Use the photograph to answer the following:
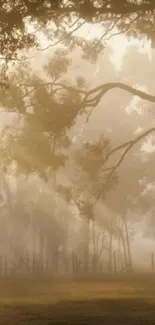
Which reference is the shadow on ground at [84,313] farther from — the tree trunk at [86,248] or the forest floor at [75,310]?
the tree trunk at [86,248]

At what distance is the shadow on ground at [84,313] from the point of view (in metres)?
14.3

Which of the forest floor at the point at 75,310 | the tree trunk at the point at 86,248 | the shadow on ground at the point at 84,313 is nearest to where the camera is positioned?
the shadow on ground at the point at 84,313

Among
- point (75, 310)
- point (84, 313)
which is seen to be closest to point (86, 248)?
point (75, 310)

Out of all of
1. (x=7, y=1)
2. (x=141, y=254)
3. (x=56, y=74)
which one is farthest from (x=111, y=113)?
(x=141, y=254)

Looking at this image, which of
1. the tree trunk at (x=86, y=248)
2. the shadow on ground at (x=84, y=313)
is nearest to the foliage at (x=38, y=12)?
the shadow on ground at (x=84, y=313)

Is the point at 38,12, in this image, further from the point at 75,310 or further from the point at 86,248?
the point at 86,248

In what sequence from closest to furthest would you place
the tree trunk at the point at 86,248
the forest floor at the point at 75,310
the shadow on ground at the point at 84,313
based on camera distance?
the shadow on ground at the point at 84,313 → the forest floor at the point at 75,310 → the tree trunk at the point at 86,248

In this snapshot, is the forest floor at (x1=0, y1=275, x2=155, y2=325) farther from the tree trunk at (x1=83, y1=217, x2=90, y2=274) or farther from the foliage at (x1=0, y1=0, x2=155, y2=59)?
the tree trunk at (x1=83, y1=217, x2=90, y2=274)

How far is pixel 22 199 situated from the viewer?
60.4 meters

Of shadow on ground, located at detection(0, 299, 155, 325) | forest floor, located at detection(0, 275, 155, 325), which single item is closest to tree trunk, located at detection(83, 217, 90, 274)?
forest floor, located at detection(0, 275, 155, 325)

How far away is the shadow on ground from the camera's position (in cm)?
1434

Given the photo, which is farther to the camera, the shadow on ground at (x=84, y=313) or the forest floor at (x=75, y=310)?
the forest floor at (x=75, y=310)

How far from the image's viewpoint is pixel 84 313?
16422 millimetres

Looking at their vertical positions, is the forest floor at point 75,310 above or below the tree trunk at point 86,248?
below
